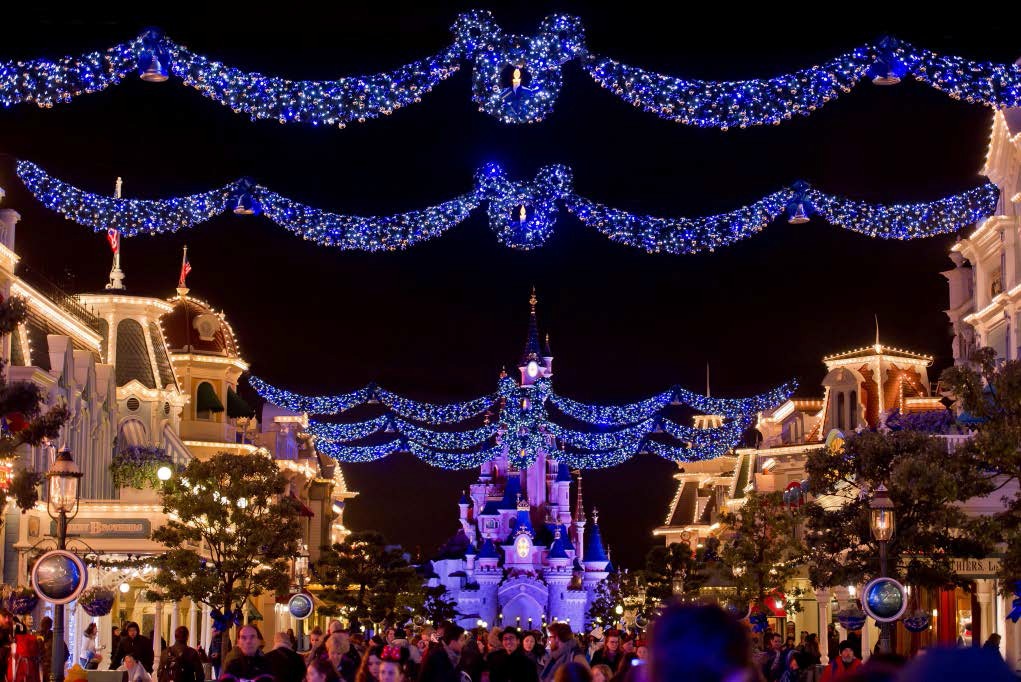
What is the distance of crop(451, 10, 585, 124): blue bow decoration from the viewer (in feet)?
55.3

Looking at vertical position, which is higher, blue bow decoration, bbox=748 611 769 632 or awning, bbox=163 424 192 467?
awning, bbox=163 424 192 467

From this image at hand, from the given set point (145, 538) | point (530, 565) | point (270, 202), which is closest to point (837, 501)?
point (145, 538)

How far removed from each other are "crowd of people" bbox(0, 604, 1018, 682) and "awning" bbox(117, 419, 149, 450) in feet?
49.8

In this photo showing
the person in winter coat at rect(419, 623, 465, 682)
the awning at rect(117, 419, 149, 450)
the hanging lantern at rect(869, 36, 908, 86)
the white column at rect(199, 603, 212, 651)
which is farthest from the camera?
the white column at rect(199, 603, 212, 651)

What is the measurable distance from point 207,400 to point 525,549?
8501cm

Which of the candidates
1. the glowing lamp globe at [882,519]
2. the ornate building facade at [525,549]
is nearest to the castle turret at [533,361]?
the ornate building facade at [525,549]

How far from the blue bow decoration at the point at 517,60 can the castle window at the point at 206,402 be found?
51332mm

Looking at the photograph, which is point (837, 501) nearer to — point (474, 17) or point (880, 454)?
point (880, 454)

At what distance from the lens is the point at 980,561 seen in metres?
37.4

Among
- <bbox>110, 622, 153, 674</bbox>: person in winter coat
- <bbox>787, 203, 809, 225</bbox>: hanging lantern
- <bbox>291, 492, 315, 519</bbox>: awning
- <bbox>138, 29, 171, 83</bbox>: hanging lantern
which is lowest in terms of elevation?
<bbox>110, 622, 153, 674</bbox>: person in winter coat

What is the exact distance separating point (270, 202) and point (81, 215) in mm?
2384

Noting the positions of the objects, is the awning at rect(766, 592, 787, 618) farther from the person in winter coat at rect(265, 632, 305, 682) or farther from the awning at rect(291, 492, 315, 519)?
the person in winter coat at rect(265, 632, 305, 682)

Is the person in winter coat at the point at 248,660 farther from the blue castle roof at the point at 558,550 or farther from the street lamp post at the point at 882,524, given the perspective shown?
the blue castle roof at the point at 558,550

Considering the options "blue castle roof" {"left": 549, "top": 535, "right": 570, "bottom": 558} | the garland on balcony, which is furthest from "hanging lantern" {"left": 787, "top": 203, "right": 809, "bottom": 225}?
"blue castle roof" {"left": 549, "top": 535, "right": 570, "bottom": 558}
